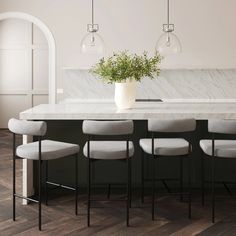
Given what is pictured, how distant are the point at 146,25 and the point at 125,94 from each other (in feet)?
11.5

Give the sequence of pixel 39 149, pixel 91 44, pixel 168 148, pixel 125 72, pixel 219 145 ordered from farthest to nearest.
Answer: pixel 91 44 → pixel 125 72 → pixel 219 145 → pixel 168 148 → pixel 39 149

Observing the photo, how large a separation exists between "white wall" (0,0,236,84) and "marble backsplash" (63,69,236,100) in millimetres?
185

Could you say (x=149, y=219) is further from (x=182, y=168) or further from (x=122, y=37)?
(x=122, y=37)

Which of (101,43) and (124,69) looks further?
(101,43)

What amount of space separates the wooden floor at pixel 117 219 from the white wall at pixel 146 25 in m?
3.84

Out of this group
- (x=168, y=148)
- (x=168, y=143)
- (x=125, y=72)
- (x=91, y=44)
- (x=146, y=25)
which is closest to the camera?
(x=168, y=148)

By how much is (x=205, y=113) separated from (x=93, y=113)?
1.08 meters

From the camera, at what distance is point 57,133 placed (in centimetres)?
454

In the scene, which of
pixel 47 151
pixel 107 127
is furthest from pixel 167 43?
pixel 47 151

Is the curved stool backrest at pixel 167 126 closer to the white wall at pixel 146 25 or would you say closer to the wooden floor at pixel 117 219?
the wooden floor at pixel 117 219

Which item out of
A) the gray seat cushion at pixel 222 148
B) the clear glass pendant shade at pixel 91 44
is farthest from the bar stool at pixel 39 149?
the clear glass pendant shade at pixel 91 44

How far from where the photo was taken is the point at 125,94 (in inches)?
180

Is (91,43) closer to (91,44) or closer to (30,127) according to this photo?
(91,44)

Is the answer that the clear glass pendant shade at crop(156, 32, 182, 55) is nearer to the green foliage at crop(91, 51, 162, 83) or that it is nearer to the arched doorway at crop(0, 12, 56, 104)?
the green foliage at crop(91, 51, 162, 83)
